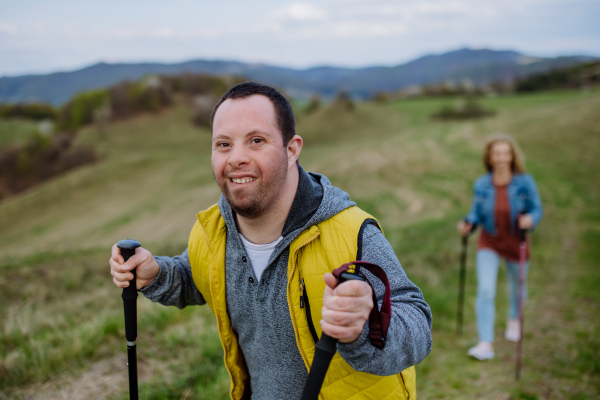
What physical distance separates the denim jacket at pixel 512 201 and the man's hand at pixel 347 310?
13.5ft

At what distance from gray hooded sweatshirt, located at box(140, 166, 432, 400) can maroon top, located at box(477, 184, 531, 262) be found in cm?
348

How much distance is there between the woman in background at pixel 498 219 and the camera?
4664 millimetres

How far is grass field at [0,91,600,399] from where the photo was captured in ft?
11.3

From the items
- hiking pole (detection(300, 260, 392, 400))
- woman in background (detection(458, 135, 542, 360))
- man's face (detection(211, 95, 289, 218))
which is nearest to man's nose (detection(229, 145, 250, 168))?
man's face (detection(211, 95, 289, 218))

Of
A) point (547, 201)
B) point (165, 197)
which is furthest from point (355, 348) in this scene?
point (165, 197)

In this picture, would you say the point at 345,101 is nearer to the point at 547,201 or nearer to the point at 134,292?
the point at 547,201

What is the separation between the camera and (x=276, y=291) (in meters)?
2.04

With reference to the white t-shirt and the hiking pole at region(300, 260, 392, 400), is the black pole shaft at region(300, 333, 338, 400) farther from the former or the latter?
the white t-shirt

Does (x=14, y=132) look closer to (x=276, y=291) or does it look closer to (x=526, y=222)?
(x=526, y=222)

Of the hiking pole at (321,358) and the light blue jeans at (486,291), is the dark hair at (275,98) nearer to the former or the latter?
the hiking pole at (321,358)

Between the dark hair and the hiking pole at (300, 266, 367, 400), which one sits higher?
the dark hair

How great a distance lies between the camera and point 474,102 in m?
47.6

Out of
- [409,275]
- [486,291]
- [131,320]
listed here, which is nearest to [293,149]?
[131,320]

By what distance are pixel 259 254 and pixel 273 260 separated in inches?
6.3
